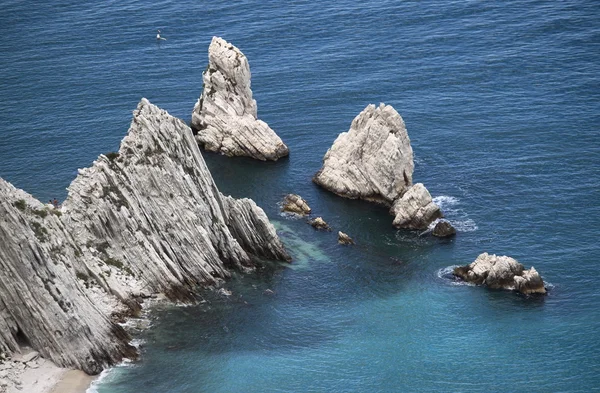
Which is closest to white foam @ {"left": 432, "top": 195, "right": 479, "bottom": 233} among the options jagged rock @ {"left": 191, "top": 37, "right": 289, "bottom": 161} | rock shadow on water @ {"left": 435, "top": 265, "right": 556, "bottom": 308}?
rock shadow on water @ {"left": 435, "top": 265, "right": 556, "bottom": 308}

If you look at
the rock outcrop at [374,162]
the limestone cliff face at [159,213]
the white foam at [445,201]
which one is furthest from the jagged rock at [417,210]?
the limestone cliff face at [159,213]

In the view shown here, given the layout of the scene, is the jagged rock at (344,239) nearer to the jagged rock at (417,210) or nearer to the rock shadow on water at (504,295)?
the jagged rock at (417,210)

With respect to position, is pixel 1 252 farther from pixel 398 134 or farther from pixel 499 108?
pixel 499 108

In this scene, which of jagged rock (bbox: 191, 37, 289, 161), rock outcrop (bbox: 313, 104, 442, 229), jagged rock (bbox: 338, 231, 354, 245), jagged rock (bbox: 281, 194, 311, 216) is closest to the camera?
jagged rock (bbox: 338, 231, 354, 245)

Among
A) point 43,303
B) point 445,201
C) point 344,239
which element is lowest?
point 344,239

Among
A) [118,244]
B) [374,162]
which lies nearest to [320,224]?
[374,162]

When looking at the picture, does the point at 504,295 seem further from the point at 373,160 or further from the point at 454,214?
the point at 373,160

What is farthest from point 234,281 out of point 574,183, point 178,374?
point 574,183

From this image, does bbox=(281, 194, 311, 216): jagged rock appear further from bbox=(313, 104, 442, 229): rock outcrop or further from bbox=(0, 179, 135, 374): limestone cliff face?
bbox=(0, 179, 135, 374): limestone cliff face
